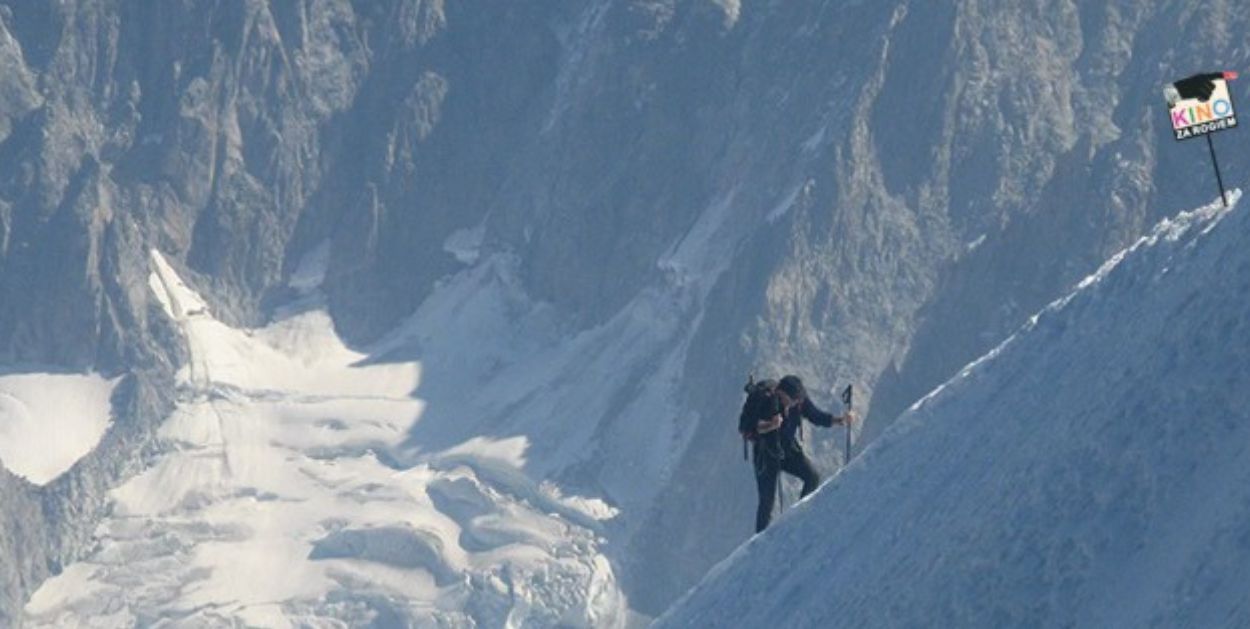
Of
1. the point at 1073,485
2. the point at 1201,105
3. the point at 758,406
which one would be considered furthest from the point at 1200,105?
the point at 758,406

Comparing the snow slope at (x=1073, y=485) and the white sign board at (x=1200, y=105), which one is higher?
the white sign board at (x=1200, y=105)

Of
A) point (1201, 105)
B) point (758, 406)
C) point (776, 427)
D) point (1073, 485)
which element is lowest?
point (1073, 485)

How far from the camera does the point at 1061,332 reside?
180 feet

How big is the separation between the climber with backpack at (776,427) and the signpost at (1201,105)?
6.40 metres

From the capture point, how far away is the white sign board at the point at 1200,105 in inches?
2130

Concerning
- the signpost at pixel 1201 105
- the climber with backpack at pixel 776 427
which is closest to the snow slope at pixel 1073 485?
the signpost at pixel 1201 105

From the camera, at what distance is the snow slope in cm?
4906

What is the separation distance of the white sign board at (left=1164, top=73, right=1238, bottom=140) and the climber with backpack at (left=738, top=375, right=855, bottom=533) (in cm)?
640

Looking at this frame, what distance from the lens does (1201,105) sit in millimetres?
54500

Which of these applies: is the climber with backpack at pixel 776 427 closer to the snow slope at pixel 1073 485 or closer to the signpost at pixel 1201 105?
the snow slope at pixel 1073 485

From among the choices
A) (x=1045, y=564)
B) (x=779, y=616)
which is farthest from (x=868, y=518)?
(x=1045, y=564)

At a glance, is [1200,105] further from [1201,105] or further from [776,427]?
[776,427]

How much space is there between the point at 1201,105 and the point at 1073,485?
590 centimetres

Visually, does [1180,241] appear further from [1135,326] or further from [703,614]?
[703,614]
